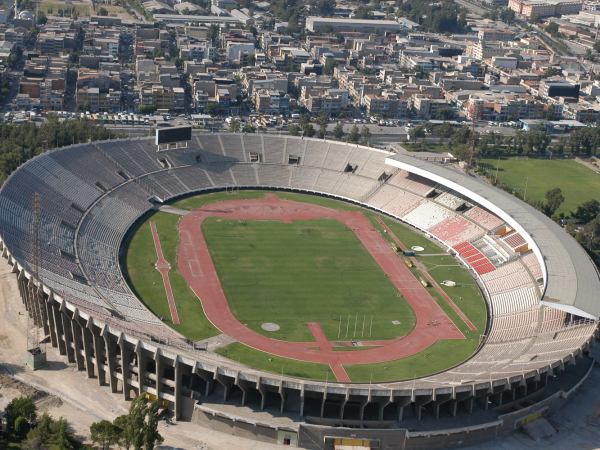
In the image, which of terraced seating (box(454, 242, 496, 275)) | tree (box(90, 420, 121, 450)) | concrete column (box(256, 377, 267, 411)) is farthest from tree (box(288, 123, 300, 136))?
tree (box(90, 420, 121, 450))

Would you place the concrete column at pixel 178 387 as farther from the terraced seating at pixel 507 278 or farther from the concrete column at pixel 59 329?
the terraced seating at pixel 507 278

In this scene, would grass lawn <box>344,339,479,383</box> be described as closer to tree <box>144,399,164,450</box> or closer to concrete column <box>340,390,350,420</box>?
concrete column <box>340,390,350,420</box>

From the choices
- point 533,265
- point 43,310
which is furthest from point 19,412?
point 533,265

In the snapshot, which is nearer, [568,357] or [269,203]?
[568,357]

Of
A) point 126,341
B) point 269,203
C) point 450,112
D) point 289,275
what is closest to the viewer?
point 126,341

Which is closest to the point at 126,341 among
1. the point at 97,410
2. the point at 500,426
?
the point at 97,410

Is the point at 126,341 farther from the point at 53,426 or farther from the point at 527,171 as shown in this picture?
the point at 527,171

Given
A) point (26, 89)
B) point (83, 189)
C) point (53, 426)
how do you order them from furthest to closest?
point (26, 89), point (83, 189), point (53, 426)
